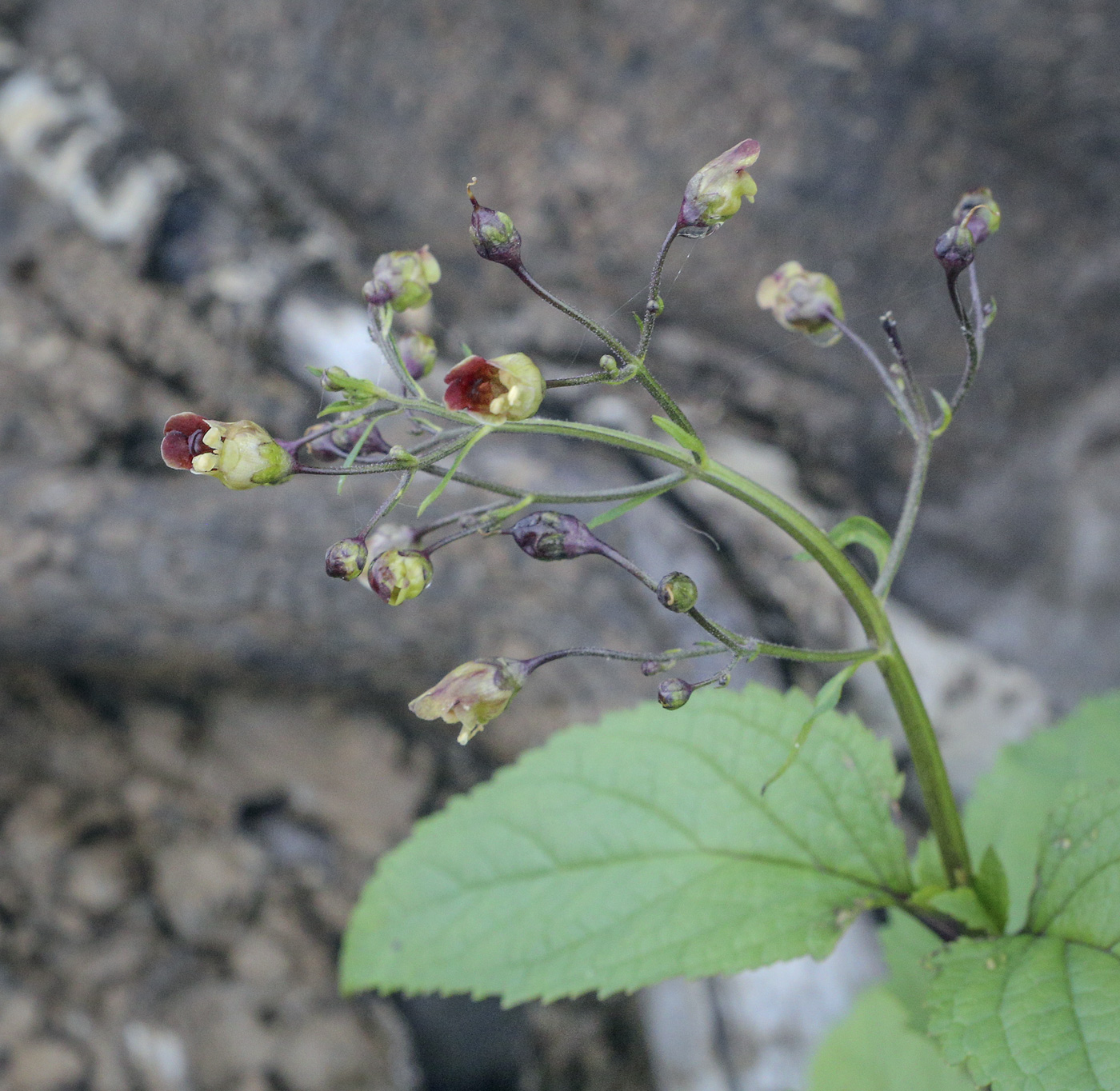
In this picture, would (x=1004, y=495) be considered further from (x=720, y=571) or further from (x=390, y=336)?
(x=390, y=336)

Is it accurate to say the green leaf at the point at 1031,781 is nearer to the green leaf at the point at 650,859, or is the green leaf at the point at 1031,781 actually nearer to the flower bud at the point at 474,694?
the green leaf at the point at 650,859

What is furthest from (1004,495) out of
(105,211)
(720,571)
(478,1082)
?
(105,211)

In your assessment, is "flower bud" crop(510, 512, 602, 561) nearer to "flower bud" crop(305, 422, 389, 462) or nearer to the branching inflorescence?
the branching inflorescence

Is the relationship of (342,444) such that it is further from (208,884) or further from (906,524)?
(208,884)

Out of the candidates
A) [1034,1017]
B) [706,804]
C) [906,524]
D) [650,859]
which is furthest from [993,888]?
[906,524]

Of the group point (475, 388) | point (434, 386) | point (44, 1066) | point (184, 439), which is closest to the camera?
point (475, 388)

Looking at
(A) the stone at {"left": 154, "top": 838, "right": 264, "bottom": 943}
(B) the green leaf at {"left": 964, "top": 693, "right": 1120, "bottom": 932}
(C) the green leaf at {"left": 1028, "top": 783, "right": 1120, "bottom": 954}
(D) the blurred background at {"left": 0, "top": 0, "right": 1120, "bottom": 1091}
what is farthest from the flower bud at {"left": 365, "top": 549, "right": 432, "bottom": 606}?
(A) the stone at {"left": 154, "top": 838, "right": 264, "bottom": 943}

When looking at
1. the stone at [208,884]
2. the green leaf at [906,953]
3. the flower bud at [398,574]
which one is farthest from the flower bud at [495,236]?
the stone at [208,884]
